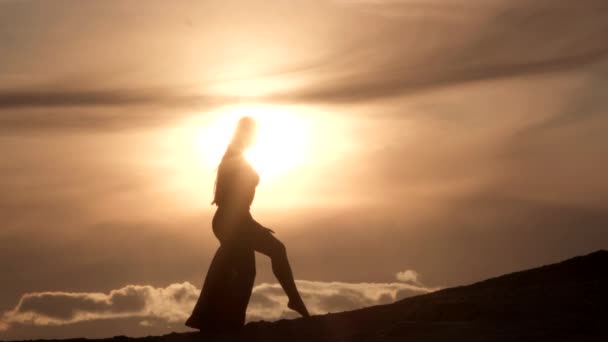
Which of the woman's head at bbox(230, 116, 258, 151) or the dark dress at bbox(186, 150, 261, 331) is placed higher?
the woman's head at bbox(230, 116, 258, 151)

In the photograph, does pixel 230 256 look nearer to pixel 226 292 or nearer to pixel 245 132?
pixel 226 292

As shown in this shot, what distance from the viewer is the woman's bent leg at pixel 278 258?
1652 cm

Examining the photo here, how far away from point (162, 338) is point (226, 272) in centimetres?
136

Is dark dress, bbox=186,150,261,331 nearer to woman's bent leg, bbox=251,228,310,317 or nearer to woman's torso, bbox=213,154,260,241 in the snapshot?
woman's torso, bbox=213,154,260,241

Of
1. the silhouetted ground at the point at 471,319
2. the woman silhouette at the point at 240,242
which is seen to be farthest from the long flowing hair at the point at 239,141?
the silhouetted ground at the point at 471,319

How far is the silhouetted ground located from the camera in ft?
46.7

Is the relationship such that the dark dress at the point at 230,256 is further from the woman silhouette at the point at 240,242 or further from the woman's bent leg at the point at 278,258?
the woman's bent leg at the point at 278,258

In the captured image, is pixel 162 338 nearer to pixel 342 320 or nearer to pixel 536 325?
pixel 342 320

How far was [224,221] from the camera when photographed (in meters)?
16.8

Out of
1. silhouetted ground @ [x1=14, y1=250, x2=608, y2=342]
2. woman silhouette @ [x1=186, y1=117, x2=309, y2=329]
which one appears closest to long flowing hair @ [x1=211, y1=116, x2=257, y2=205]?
woman silhouette @ [x1=186, y1=117, x2=309, y2=329]

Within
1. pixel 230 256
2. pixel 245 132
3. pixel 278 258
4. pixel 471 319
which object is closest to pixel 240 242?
pixel 230 256

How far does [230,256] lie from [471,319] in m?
3.72

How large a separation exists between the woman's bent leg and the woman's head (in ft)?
4.35

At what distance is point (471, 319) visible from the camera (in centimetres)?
1560
